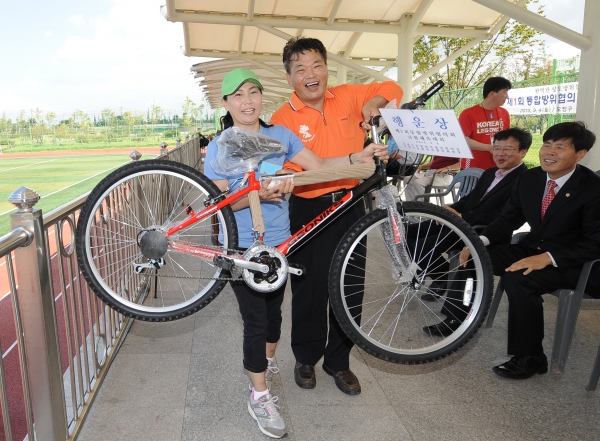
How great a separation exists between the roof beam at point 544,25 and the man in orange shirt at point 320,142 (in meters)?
3.10

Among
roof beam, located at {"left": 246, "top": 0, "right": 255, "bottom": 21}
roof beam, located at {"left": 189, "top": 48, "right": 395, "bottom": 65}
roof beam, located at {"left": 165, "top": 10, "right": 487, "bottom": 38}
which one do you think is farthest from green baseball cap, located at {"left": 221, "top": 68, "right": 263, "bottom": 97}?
roof beam, located at {"left": 189, "top": 48, "right": 395, "bottom": 65}

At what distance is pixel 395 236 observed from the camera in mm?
2459

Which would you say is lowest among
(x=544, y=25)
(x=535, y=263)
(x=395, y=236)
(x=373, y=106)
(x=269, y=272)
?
(x=535, y=263)

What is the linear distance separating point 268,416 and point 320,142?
139 cm

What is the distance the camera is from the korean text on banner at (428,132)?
2.08 meters

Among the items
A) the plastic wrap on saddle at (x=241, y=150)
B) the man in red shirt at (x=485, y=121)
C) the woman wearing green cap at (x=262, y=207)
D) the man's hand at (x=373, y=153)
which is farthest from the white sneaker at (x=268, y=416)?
the man in red shirt at (x=485, y=121)

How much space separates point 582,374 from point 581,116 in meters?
2.82

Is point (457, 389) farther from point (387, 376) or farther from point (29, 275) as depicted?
point (29, 275)

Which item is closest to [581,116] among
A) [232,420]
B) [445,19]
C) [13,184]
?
[232,420]

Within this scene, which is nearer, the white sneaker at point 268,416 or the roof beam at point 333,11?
the white sneaker at point 268,416

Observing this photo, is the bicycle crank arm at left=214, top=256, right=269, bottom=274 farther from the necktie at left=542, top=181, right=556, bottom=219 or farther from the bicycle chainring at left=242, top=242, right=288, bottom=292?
the necktie at left=542, top=181, right=556, bottom=219

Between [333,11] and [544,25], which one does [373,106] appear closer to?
[544,25]

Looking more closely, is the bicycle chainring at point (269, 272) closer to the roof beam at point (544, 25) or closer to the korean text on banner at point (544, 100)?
the roof beam at point (544, 25)

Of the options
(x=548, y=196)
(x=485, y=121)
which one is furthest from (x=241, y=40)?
(x=548, y=196)
